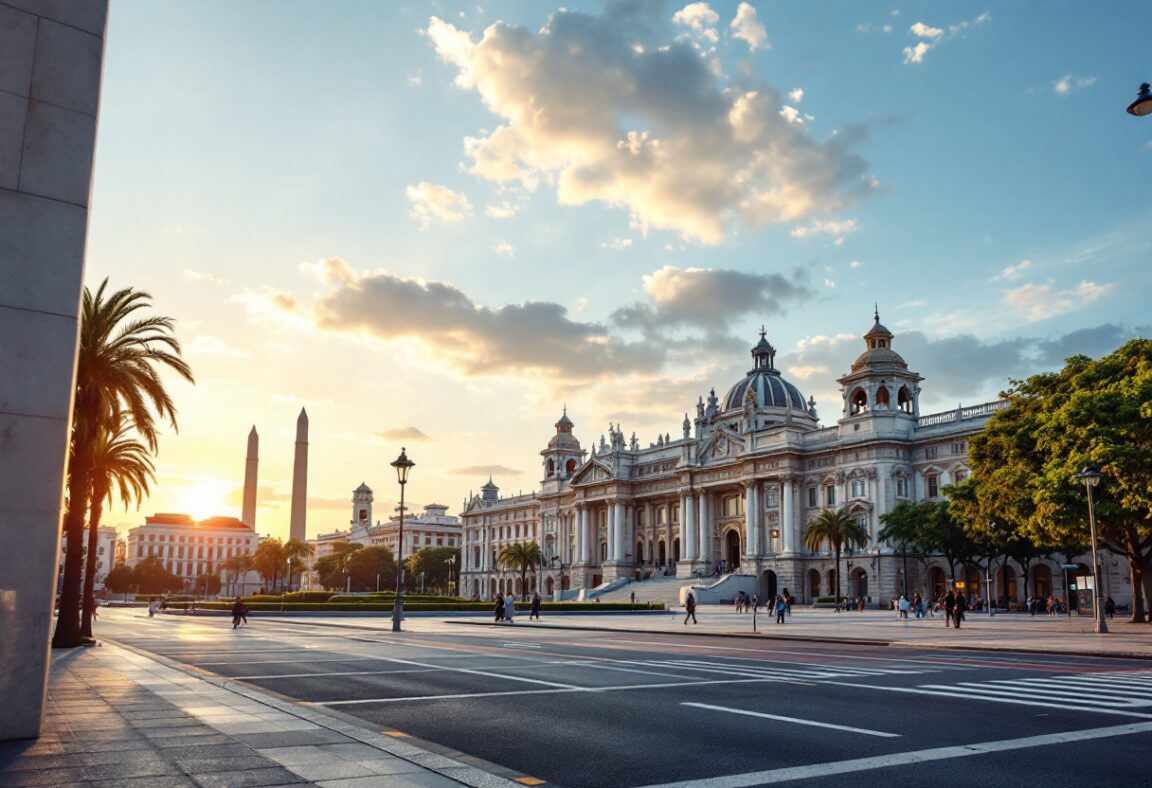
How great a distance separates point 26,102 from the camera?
11164 mm

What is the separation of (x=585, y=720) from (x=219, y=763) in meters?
5.32

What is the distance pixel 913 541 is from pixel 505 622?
3817cm

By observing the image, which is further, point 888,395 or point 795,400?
point 795,400

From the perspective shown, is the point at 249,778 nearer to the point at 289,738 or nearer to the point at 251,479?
the point at 289,738

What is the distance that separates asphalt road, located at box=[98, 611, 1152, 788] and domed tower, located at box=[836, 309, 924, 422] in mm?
64150

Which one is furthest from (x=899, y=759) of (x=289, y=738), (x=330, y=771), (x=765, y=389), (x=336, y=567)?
(x=336, y=567)

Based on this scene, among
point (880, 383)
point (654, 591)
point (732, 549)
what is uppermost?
point (880, 383)

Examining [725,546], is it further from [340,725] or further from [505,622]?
[340,725]

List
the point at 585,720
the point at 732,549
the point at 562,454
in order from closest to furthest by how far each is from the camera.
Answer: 1. the point at 585,720
2. the point at 732,549
3. the point at 562,454

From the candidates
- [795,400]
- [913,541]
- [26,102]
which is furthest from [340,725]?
[795,400]

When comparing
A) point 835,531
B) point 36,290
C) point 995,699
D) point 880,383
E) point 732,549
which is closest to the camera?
point 36,290

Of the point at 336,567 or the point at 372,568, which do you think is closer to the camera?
the point at 372,568

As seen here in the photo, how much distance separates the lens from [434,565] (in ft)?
537

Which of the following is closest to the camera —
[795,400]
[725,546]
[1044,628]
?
[1044,628]
